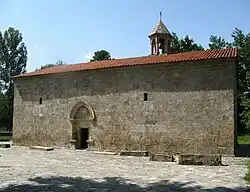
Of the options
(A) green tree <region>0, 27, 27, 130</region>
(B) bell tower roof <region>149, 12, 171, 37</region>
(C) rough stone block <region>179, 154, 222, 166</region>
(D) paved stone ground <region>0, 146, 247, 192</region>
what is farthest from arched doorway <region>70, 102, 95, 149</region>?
(A) green tree <region>0, 27, 27, 130</region>

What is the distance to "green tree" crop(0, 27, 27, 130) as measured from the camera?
40500 mm

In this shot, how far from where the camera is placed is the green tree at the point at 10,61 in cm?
4050

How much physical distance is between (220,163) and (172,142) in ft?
13.9

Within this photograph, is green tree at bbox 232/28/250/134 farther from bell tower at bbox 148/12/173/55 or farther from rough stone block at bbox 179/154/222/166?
rough stone block at bbox 179/154/222/166

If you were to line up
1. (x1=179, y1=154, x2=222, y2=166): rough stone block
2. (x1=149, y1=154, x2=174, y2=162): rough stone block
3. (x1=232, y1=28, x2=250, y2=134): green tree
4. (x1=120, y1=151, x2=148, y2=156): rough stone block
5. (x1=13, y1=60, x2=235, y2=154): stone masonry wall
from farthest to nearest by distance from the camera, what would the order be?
(x1=232, y1=28, x2=250, y2=134): green tree
(x1=120, y1=151, x2=148, y2=156): rough stone block
(x1=13, y1=60, x2=235, y2=154): stone masonry wall
(x1=149, y1=154, x2=174, y2=162): rough stone block
(x1=179, y1=154, x2=222, y2=166): rough stone block

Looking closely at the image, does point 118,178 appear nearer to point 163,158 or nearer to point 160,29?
point 163,158

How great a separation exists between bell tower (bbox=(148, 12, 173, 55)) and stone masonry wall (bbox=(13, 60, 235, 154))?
4.97m

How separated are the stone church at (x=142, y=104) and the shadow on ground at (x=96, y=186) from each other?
8.00m

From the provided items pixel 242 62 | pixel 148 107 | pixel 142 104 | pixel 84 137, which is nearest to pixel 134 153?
pixel 148 107

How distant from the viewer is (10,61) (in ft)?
136

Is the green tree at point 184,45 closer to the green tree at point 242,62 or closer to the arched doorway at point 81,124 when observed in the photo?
the green tree at point 242,62

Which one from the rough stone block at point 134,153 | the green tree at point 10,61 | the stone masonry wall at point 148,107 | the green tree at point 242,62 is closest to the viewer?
the stone masonry wall at point 148,107

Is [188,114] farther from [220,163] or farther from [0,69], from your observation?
[0,69]

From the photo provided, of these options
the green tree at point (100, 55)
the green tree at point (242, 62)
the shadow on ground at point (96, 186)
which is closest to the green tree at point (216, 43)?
the green tree at point (242, 62)
